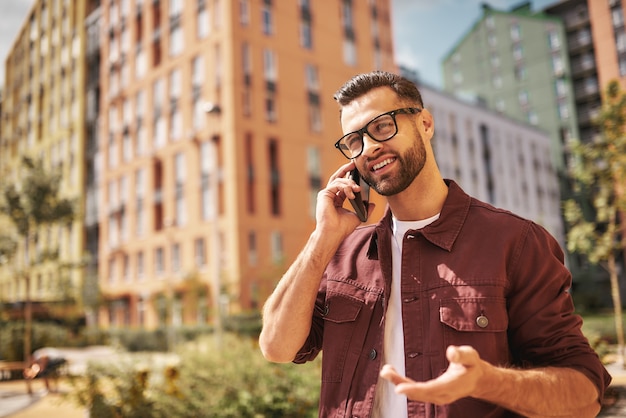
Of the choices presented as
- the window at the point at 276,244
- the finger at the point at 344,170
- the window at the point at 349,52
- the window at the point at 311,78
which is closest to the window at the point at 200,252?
the window at the point at 276,244

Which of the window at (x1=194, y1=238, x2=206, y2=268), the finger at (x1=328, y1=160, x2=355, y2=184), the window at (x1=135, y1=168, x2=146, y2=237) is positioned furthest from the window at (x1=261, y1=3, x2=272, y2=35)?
the finger at (x1=328, y1=160, x2=355, y2=184)

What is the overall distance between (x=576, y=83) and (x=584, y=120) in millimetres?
4866

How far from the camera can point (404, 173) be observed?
5.57ft

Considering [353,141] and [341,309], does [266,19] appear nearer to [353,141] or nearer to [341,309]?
[353,141]

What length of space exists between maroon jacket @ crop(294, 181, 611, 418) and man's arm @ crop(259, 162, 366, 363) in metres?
0.11

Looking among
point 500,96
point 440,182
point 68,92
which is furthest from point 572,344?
point 68,92

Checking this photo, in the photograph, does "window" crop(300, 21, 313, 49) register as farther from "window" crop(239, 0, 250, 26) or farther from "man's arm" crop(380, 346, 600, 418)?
"man's arm" crop(380, 346, 600, 418)

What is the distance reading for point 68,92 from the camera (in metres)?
36.9

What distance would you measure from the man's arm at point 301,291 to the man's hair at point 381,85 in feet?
1.11

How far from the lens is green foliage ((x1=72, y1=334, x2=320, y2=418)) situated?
219 inches

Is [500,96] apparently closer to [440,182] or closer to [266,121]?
[266,121]

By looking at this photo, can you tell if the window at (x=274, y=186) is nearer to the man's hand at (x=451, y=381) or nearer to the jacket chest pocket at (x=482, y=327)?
the jacket chest pocket at (x=482, y=327)

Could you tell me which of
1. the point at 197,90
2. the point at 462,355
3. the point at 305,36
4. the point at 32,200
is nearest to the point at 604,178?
the point at 462,355

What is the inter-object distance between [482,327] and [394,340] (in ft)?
1.01
